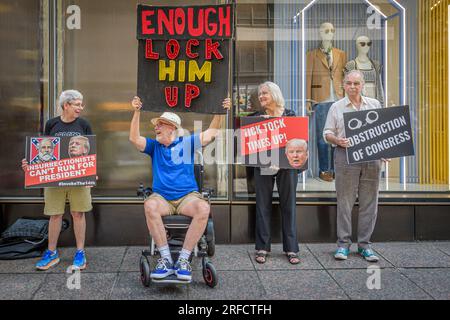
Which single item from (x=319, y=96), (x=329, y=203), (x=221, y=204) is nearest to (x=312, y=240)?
(x=329, y=203)

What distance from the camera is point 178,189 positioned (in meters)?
4.74

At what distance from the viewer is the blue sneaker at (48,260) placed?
4.95 metres

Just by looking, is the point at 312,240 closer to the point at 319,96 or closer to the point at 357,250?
the point at 357,250

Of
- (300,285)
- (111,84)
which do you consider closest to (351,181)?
(300,285)

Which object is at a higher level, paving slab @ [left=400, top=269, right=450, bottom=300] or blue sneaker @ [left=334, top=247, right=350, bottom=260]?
blue sneaker @ [left=334, top=247, right=350, bottom=260]

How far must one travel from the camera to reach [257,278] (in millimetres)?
4711

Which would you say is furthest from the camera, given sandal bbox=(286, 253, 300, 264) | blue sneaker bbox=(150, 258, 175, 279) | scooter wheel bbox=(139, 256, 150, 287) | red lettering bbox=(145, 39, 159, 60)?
sandal bbox=(286, 253, 300, 264)

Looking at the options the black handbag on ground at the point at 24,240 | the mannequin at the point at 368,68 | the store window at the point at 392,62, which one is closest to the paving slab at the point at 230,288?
the black handbag on ground at the point at 24,240

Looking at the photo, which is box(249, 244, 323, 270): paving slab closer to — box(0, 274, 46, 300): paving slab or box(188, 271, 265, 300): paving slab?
box(188, 271, 265, 300): paving slab

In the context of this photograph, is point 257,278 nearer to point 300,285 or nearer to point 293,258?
point 300,285

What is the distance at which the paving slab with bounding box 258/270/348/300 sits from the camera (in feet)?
14.0

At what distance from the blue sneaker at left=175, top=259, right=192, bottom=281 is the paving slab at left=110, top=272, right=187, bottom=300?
0.17m

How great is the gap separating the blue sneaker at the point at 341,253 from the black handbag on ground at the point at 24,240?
298 centimetres

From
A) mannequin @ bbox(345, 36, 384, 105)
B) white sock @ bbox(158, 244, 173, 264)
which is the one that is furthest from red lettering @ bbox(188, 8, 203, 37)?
mannequin @ bbox(345, 36, 384, 105)
